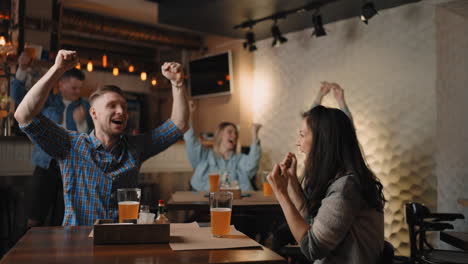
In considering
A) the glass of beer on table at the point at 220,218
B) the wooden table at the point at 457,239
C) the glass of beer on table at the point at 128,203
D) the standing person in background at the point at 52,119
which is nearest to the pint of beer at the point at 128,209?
the glass of beer on table at the point at 128,203

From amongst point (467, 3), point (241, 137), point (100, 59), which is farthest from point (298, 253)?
point (100, 59)

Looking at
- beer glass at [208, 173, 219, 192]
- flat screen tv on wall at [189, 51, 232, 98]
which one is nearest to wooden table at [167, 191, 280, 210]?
beer glass at [208, 173, 219, 192]

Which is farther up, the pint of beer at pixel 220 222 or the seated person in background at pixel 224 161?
the seated person in background at pixel 224 161

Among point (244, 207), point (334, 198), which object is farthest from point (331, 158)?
point (244, 207)

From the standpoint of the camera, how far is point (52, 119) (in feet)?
12.8

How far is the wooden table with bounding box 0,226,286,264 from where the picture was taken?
1167 millimetres

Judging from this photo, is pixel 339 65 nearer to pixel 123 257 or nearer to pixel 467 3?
pixel 467 3

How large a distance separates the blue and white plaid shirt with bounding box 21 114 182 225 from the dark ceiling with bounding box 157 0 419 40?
3.02 meters

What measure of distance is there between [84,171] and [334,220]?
112 cm

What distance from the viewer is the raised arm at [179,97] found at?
203 centimetres

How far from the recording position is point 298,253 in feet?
7.66

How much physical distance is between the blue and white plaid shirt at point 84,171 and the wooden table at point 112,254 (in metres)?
0.46

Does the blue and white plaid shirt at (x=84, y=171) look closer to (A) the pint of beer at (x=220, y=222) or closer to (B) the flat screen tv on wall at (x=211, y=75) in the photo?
(A) the pint of beer at (x=220, y=222)

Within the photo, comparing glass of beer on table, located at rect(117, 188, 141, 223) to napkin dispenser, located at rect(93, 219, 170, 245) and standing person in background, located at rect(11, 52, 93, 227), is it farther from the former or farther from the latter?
standing person in background, located at rect(11, 52, 93, 227)
